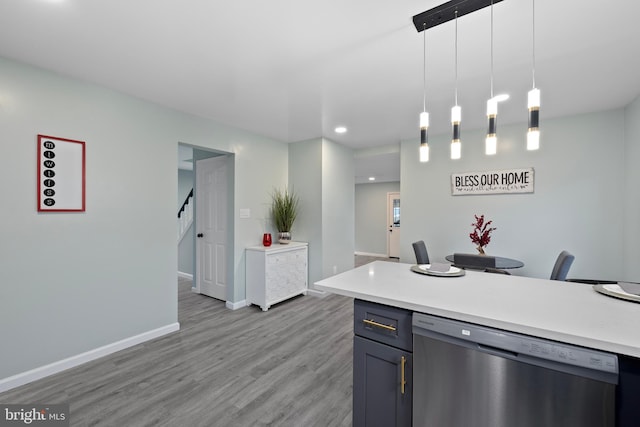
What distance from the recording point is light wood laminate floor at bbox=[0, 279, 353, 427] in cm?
184

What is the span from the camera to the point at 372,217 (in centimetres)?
866

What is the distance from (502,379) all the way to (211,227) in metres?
3.98

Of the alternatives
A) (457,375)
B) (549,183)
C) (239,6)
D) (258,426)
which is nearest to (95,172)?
(239,6)

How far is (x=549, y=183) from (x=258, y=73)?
3706 millimetres

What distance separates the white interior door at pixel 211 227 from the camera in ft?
13.4

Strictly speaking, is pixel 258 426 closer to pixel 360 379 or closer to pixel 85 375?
pixel 360 379

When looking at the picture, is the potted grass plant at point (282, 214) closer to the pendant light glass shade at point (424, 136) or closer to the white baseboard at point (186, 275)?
the white baseboard at point (186, 275)

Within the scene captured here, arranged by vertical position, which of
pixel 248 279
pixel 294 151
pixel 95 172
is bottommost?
pixel 248 279

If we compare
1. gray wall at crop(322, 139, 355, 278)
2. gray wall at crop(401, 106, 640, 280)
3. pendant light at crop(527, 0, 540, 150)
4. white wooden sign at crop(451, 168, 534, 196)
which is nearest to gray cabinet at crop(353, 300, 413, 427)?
pendant light at crop(527, 0, 540, 150)

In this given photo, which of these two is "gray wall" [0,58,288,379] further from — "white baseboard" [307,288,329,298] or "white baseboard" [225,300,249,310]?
"white baseboard" [307,288,329,298]

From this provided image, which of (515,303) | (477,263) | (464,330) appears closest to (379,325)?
(464,330)

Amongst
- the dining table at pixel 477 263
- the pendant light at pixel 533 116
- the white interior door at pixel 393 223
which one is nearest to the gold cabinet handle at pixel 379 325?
the pendant light at pixel 533 116

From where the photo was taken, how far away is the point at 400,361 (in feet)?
4.63

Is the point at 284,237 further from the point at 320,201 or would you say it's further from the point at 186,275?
the point at 186,275
